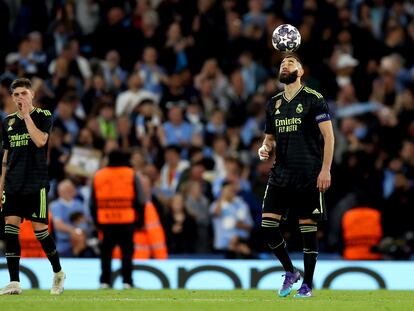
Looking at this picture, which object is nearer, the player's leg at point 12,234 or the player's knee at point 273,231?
the player's knee at point 273,231

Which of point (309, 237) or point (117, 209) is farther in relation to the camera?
point (117, 209)

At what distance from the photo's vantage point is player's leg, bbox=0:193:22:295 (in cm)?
1207

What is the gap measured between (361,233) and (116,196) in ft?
13.8

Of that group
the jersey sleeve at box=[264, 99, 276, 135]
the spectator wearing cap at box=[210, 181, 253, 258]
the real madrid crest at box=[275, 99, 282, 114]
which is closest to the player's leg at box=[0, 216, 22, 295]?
the jersey sleeve at box=[264, 99, 276, 135]

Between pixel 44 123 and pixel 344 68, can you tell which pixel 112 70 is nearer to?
pixel 344 68

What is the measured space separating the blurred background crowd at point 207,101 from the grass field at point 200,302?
14.6 feet

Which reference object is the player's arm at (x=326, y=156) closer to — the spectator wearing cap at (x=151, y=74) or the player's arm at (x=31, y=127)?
the player's arm at (x=31, y=127)

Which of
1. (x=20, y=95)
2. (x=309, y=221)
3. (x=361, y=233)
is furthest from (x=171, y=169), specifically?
(x=309, y=221)

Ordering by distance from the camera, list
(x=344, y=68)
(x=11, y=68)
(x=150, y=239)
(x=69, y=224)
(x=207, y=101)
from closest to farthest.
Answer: (x=150, y=239), (x=69, y=224), (x=11, y=68), (x=207, y=101), (x=344, y=68)

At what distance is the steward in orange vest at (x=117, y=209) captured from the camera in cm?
1497

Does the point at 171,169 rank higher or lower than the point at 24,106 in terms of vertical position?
lower

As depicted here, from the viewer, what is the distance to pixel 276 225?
1168cm

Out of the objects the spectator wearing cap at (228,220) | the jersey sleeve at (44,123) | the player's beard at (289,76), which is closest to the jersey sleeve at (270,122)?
the player's beard at (289,76)

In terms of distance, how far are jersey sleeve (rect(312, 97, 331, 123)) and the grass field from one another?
1.77 meters
